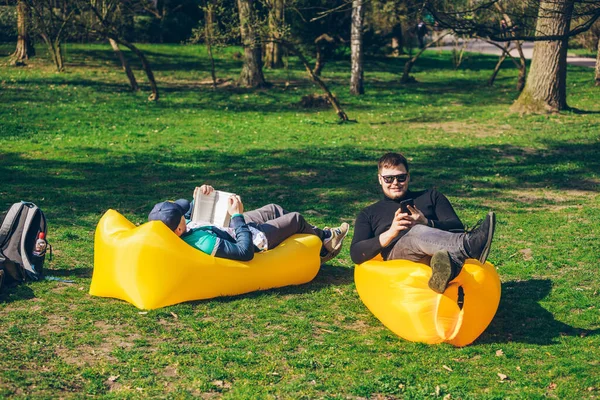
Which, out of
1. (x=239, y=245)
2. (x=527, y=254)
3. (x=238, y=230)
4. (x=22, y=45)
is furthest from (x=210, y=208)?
(x=22, y=45)

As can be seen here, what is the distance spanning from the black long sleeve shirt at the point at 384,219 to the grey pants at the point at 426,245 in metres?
0.16

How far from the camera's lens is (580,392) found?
18.5ft

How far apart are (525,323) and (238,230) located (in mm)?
2690

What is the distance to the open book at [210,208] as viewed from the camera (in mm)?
7914

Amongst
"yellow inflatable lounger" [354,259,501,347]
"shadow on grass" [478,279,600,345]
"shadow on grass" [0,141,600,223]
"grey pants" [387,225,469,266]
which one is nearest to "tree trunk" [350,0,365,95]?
"shadow on grass" [0,141,600,223]

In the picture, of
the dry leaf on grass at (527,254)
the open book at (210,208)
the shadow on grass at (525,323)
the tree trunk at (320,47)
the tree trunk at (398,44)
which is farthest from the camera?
the tree trunk at (398,44)

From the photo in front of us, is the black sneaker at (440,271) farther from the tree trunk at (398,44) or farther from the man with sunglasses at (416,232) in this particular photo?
the tree trunk at (398,44)

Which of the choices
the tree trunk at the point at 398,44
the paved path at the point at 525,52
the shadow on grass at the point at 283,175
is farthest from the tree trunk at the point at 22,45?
the tree trunk at the point at 398,44

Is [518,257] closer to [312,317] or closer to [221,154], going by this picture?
[312,317]

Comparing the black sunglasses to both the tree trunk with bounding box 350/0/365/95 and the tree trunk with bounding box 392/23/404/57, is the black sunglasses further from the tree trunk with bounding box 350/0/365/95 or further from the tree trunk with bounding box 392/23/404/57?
the tree trunk with bounding box 392/23/404/57

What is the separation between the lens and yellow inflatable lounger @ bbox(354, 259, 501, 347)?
21.1 feet

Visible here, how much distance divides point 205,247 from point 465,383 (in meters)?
2.79

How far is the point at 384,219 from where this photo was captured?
728cm

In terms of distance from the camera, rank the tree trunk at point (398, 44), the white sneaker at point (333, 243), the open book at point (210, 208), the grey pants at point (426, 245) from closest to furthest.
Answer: the grey pants at point (426, 245) → the open book at point (210, 208) → the white sneaker at point (333, 243) → the tree trunk at point (398, 44)
